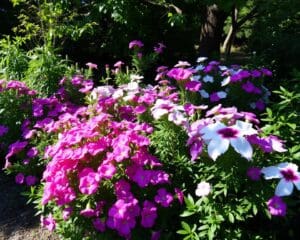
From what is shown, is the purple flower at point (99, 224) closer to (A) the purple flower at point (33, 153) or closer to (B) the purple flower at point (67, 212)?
(B) the purple flower at point (67, 212)

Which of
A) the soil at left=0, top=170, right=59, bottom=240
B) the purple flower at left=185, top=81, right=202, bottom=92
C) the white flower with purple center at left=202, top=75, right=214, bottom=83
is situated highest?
the purple flower at left=185, top=81, right=202, bottom=92

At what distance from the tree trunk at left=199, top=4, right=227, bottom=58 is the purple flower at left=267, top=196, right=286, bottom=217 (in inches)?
135

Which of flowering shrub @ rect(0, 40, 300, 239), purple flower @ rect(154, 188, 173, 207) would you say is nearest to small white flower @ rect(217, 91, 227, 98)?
flowering shrub @ rect(0, 40, 300, 239)

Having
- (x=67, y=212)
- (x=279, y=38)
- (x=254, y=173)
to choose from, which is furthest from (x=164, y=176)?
(x=279, y=38)

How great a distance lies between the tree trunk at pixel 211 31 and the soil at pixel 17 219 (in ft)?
9.58

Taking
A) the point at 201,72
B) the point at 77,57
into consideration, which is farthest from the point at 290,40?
the point at 77,57

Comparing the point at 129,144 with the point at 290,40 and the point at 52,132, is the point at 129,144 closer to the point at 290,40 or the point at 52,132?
the point at 52,132

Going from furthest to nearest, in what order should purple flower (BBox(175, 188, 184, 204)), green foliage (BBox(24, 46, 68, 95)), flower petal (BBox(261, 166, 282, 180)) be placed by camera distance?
green foliage (BBox(24, 46, 68, 95)), purple flower (BBox(175, 188, 184, 204)), flower petal (BBox(261, 166, 282, 180))

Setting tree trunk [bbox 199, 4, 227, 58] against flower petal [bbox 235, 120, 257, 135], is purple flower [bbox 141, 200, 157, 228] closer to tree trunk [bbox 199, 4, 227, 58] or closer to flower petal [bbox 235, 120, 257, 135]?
flower petal [bbox 235, 120, 257, 135]

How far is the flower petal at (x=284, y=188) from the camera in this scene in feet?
7.28

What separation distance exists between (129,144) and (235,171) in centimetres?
65

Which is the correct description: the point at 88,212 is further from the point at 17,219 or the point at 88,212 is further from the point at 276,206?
the point at 17,219

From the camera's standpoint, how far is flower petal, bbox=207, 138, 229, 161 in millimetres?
2164

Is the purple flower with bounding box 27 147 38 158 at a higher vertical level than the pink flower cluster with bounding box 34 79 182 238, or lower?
lower
